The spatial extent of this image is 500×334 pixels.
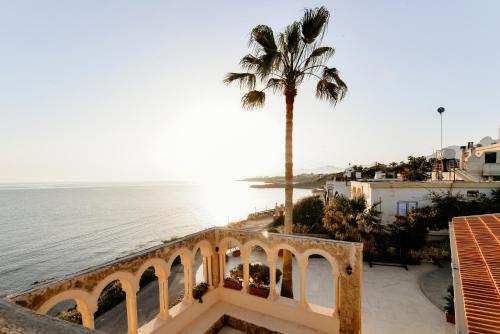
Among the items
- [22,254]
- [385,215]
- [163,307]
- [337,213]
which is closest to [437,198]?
[385,215]

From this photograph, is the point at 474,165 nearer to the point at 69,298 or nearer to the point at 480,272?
the point at 480,272

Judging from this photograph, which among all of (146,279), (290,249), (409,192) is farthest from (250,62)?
(146,279)

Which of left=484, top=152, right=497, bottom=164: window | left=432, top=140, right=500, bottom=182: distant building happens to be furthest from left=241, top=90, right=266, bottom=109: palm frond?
left=484, top=152, right=497, bottom=164: window

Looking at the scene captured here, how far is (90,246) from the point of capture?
48.1 meters

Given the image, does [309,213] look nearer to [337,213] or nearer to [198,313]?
[337,213]

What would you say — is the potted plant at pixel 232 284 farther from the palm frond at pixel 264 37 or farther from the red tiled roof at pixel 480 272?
the palm frond at pixel 264 37

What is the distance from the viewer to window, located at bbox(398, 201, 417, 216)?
19219mm

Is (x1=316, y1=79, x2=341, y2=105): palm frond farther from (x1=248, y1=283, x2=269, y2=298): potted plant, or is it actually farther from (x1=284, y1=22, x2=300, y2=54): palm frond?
(x1=248, y1=283, x2=269, y2=298): potted plant

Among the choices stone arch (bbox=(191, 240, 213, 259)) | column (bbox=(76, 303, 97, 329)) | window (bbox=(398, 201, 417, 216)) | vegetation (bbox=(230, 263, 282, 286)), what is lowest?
vegetation (bbox=(230, 263, 282, 286))

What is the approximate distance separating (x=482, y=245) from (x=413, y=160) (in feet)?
130

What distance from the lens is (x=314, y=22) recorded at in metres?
9.67

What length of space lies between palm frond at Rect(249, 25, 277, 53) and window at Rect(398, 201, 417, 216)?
16.0m

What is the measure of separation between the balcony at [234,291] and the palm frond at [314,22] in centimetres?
797

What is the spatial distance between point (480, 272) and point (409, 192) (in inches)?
652
